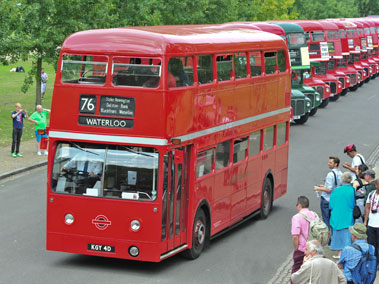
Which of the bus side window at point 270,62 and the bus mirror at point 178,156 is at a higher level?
the bus side window at point 270,62

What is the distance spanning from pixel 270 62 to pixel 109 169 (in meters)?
6.54

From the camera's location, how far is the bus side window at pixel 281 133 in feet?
64.2

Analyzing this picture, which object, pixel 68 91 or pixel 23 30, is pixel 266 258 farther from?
pixel 23 30

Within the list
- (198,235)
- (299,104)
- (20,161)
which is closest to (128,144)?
(198,235)

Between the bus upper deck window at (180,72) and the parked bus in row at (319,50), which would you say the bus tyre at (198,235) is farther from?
the parked bus in row at (319,50)

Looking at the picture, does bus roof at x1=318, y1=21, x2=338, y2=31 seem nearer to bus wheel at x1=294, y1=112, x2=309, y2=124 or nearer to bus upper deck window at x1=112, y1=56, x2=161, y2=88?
bus wheel at x1=294, y1=112, x2=309, y2=124

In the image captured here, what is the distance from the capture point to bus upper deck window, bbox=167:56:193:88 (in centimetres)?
1347

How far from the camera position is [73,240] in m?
13.7

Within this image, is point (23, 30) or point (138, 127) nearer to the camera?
point (138, 127)

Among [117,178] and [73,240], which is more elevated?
[117,178]

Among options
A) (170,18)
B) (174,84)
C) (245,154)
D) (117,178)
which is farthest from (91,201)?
(170,18)

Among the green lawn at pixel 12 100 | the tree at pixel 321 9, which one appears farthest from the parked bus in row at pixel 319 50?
the tree at pixel 321 9

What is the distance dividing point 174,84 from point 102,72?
1.16 metres

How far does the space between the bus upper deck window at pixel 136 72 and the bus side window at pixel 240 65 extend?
338cm
